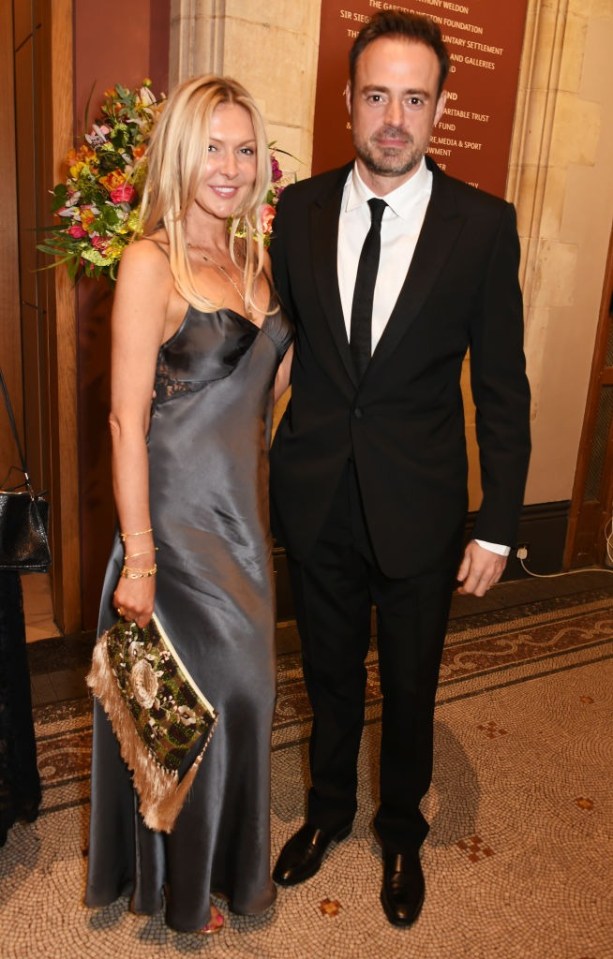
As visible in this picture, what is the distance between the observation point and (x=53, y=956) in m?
1.99

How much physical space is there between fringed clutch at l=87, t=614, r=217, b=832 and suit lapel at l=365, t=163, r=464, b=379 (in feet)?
2.59

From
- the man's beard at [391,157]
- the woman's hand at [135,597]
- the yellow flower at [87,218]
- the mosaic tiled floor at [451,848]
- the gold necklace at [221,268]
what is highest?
the man's beard at [391,157]

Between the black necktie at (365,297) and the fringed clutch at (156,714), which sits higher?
the black necktie at (365,297)

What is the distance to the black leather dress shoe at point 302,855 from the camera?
2246mm

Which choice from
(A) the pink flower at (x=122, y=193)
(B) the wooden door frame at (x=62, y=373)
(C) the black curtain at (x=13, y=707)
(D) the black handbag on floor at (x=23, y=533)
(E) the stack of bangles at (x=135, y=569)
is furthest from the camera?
(B) the wooden door frame at (x=62, y=373)

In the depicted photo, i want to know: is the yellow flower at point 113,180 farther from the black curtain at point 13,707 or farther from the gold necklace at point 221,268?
the black curtain at point 13,707

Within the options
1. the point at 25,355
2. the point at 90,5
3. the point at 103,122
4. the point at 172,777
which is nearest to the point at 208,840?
the point at 172,777

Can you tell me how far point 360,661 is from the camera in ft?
7.54

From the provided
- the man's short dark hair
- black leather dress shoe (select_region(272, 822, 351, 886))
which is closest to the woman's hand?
black leather dress shoe (select_region(272, 822, 351, 886))

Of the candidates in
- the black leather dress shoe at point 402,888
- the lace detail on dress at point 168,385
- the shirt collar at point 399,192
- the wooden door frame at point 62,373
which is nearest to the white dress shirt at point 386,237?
the shirt collar at point 399,192

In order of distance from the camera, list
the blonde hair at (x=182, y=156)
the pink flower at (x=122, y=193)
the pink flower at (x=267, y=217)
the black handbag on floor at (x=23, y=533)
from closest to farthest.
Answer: the blonde hair at (x=182, y=156) < the pink flower at (x=122, y=193) < the pink flower at (x=267, y=217) < the black handbag on floor at (x=23, y=533)

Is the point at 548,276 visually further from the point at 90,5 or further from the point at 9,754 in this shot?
the point at 9,754

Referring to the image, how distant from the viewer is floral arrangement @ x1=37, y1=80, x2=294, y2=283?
193cm

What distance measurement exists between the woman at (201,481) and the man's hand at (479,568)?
48 cm
